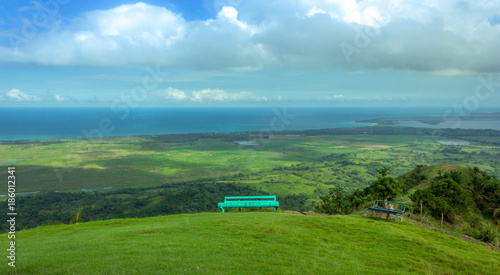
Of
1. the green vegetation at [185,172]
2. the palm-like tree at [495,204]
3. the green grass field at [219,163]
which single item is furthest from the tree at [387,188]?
the green grass field at [219,163]

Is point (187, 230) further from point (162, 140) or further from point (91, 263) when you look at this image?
point (162, 140)

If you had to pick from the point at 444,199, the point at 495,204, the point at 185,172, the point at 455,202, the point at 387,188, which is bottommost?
the point at 185,172

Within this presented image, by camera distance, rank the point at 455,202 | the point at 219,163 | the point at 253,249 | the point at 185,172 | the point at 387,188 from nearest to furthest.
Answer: the point at 253,249 < the point at 387,188 < the point at 455,202 < the point at 185,172 < the point at 219,163

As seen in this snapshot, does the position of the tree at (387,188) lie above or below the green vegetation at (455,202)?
above

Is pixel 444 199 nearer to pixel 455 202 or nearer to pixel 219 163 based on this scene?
pixel 455 202

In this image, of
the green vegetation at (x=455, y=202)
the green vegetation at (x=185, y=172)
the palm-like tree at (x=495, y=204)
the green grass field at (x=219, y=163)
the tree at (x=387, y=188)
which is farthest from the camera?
the green grass field at (x=219, y=163)

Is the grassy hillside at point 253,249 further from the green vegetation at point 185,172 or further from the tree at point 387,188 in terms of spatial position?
the green vegetation at point 185,172

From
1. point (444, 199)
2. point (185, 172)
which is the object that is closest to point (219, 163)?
point (185, 172)

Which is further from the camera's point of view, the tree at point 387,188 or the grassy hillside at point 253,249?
the tree at point 387,188

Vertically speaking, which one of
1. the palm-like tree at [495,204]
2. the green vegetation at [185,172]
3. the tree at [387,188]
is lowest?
the green vegetation at [185,172]
